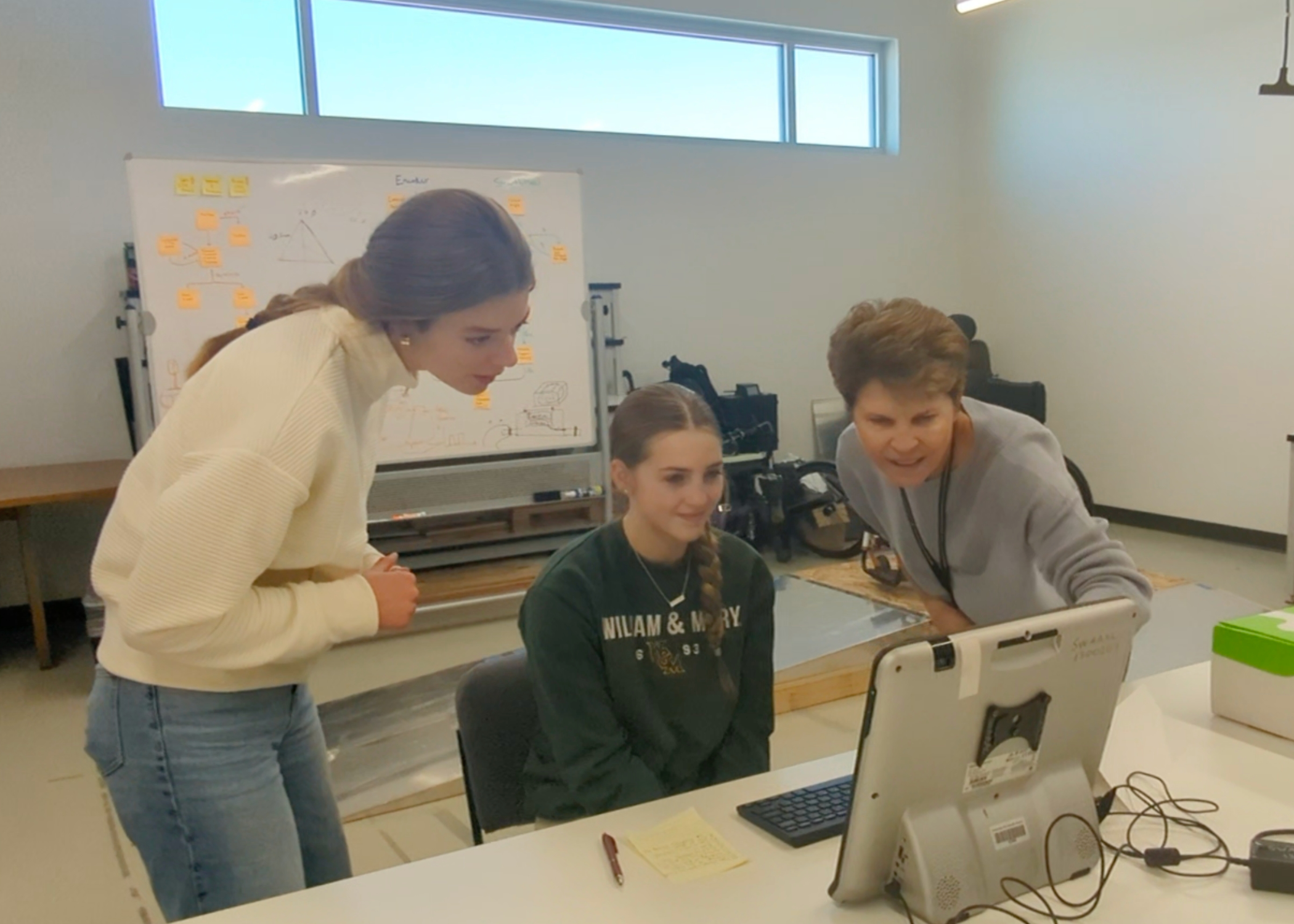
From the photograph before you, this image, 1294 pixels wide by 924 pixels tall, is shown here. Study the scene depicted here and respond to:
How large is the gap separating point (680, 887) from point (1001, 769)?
36 centimetres

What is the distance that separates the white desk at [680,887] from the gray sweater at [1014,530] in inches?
11.5

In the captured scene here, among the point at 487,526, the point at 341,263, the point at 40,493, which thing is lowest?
the point at 487,526

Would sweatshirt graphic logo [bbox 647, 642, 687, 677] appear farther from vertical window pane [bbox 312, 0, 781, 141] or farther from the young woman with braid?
vertical window pane [bbox 312, 0, 781, 141]

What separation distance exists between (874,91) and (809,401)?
209 centimetres

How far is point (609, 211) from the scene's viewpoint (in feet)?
17.5

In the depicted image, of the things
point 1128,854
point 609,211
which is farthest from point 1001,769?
point 609,211

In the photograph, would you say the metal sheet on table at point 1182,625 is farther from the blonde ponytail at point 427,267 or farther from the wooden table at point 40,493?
the wooden table at point 40,493

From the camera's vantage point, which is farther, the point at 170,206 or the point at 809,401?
the point at 809,401

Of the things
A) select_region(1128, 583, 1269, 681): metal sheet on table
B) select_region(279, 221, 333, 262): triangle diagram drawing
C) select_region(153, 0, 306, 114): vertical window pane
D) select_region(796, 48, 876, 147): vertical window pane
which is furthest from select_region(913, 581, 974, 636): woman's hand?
select_region(796, 48, 876, 147): vertical window pane

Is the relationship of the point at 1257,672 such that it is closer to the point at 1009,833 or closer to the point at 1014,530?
the point at 1014,530

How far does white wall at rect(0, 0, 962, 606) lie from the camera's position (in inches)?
166

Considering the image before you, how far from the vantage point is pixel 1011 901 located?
97 cm

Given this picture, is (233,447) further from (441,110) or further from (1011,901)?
(441,110)

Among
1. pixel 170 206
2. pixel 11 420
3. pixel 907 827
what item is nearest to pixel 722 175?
pixel 170 206
